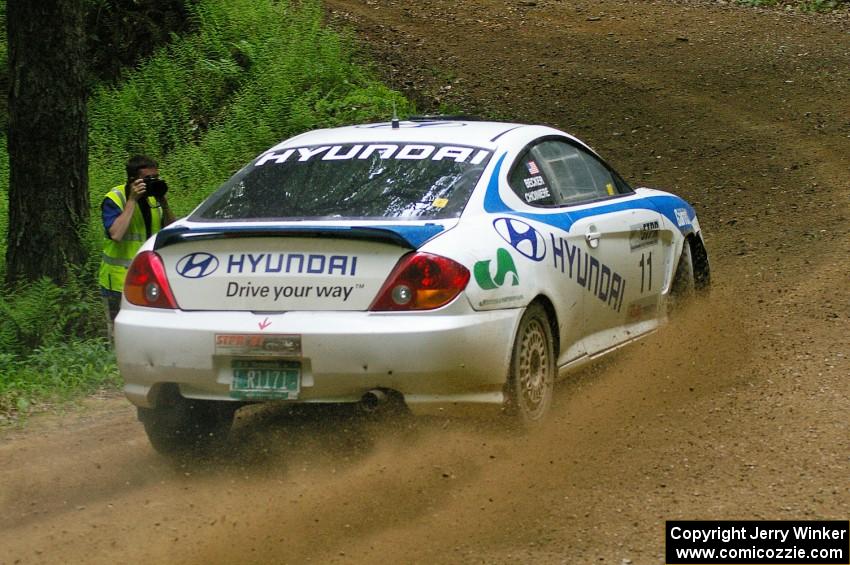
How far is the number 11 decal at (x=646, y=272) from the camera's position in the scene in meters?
7.31

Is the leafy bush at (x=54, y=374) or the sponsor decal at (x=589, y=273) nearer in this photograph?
the sponsor decal at (x=589, y=273)

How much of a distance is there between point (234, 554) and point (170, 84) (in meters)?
10.1

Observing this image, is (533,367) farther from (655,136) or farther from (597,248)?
(655,136)

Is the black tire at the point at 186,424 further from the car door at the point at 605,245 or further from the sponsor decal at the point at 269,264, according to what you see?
the car door at the point at 605,245

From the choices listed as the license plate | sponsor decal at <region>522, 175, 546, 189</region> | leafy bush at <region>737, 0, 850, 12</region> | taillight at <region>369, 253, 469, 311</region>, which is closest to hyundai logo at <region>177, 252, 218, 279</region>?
the license plate

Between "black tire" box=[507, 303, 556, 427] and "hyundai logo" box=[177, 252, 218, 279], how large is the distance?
1.45 metres

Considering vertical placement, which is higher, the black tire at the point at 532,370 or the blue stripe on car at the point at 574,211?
the blue stripe on car at the point at 574,211

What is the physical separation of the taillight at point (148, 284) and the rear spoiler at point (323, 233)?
102 millimetres

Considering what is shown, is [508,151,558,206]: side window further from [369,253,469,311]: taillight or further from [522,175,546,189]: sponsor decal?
[369,253,469,311]: taillight

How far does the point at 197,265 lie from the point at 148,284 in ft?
0.92


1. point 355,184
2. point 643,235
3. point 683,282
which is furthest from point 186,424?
point 683,282

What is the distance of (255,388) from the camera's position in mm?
5535

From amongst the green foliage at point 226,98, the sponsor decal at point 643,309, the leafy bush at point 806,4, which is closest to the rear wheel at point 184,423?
the sponsor decal at point 643,309

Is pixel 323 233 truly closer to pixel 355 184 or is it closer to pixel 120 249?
pixel 355 184
